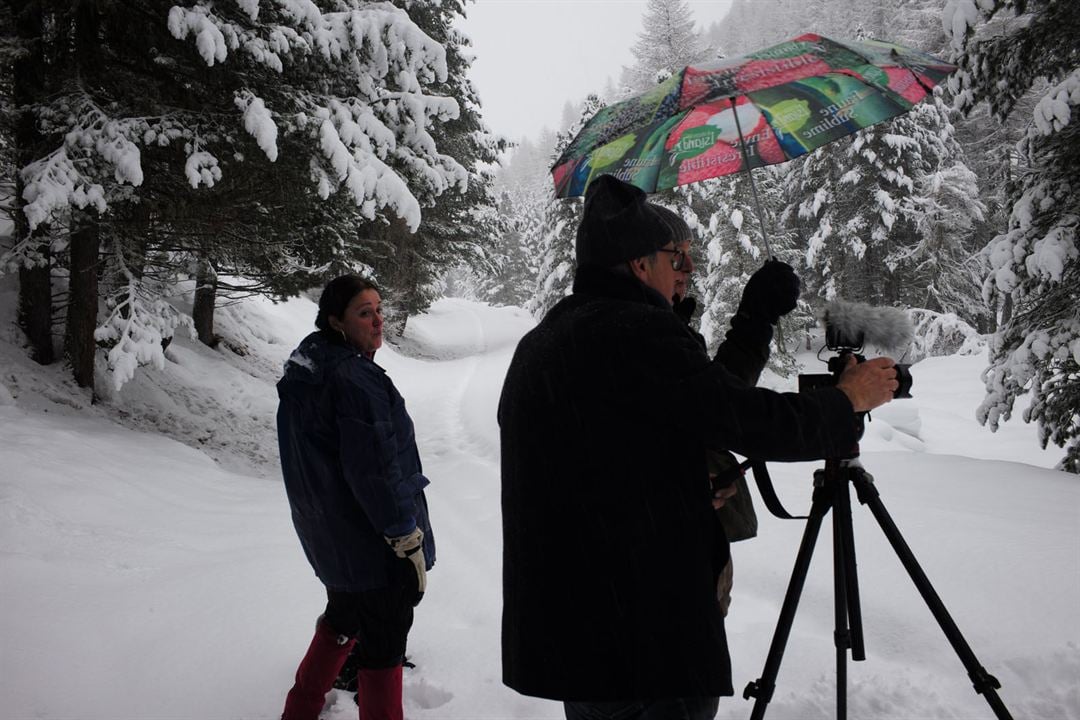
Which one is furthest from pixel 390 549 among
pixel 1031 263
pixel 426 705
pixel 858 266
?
pixel 858 266

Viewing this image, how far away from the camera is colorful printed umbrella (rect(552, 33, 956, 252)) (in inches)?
105

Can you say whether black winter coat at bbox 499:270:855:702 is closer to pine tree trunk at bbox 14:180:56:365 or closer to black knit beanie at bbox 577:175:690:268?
black knit beanie at bbox 577:175:690:268

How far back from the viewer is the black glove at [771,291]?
2.22m

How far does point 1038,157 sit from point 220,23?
26.6ft

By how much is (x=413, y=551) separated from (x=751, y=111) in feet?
9.36

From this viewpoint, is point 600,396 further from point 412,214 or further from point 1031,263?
point 1031,263

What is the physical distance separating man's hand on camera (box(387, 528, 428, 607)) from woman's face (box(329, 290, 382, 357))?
0.92 metres

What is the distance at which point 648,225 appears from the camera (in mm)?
1839

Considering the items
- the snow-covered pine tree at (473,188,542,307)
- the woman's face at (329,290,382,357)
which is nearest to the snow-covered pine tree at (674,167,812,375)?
the woman's face at (329,290,382,357)

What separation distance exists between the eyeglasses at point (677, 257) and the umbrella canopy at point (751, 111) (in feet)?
2.90

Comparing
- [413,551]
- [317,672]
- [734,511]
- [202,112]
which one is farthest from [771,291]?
[202,112]

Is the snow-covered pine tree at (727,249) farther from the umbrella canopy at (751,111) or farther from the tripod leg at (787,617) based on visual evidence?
the tripod leg at (787,617)

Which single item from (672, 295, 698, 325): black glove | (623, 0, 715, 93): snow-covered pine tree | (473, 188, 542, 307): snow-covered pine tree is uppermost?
(623, 0, 715, 93): snow-covered pine tree

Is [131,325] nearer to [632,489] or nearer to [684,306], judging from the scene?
[684,306]
